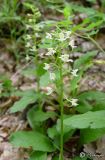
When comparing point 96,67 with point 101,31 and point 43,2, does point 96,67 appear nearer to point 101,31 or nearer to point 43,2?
point 101,31

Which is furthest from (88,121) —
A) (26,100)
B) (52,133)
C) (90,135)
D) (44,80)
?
(26,100)

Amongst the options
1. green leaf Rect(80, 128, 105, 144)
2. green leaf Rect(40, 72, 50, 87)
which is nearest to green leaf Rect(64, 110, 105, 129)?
green leaf Rect(80, 128, 105, 144)

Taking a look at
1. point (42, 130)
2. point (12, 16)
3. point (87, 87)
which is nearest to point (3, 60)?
point (12, 16)

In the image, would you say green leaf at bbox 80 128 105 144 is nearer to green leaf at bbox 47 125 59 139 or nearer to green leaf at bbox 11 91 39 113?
green leaf at bbox 47 125 59 139

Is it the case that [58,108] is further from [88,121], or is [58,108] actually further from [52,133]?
[88,121]

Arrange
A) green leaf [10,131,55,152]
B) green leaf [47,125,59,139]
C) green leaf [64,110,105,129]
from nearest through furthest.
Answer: green leaf [64,110,105,129], green leaf [10,131,55,152], green leaf [47,125,59,139]

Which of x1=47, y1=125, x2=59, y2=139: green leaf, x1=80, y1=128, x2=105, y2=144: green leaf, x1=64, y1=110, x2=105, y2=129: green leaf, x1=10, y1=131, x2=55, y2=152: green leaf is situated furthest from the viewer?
x1=47, y1=125, x2=59, y2=139: green leaf

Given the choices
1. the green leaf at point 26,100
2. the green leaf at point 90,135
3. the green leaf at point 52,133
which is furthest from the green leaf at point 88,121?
the green leaf at point 26,100
